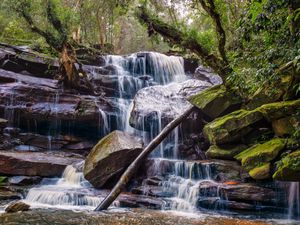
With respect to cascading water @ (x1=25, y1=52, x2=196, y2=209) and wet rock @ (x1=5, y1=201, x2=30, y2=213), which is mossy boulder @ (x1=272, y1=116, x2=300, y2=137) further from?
wet rock @ (x1=5, y1=201, x2=30, y2=213)

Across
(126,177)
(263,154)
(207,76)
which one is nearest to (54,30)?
(126,177)

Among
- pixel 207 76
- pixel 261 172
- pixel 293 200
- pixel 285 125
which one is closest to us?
pixel 293 200

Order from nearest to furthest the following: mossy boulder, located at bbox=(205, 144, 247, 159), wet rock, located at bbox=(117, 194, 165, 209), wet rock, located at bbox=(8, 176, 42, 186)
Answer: wet rock, located at bbox=(117, 194, 165, 209) < mossy boulder, located at bbox=(205, 144, 247, 159) < wet rock, located at bbox=(8, 176, 42, 186)

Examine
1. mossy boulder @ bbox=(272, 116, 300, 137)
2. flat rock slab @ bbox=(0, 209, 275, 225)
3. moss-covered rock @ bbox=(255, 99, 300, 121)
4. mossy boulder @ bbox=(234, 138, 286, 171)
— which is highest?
moss-covered rock @ bbox=(255, 99, 300, 121)

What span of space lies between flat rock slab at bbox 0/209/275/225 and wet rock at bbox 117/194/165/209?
26.4 inches

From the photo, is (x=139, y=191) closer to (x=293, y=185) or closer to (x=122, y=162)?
(x=122, y=162)

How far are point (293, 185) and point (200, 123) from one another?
16.4 feet

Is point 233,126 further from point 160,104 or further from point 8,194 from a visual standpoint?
point 8,194

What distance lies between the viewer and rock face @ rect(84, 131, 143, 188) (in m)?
9.76

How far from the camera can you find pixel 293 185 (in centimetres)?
805

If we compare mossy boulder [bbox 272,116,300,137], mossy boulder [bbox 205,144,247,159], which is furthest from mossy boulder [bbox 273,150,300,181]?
mossy boulder [bbox 205,144,247,159]

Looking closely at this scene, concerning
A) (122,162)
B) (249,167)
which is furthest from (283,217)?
(122,162)

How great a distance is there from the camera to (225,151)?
33.1 feet

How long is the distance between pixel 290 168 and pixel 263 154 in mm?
1489
